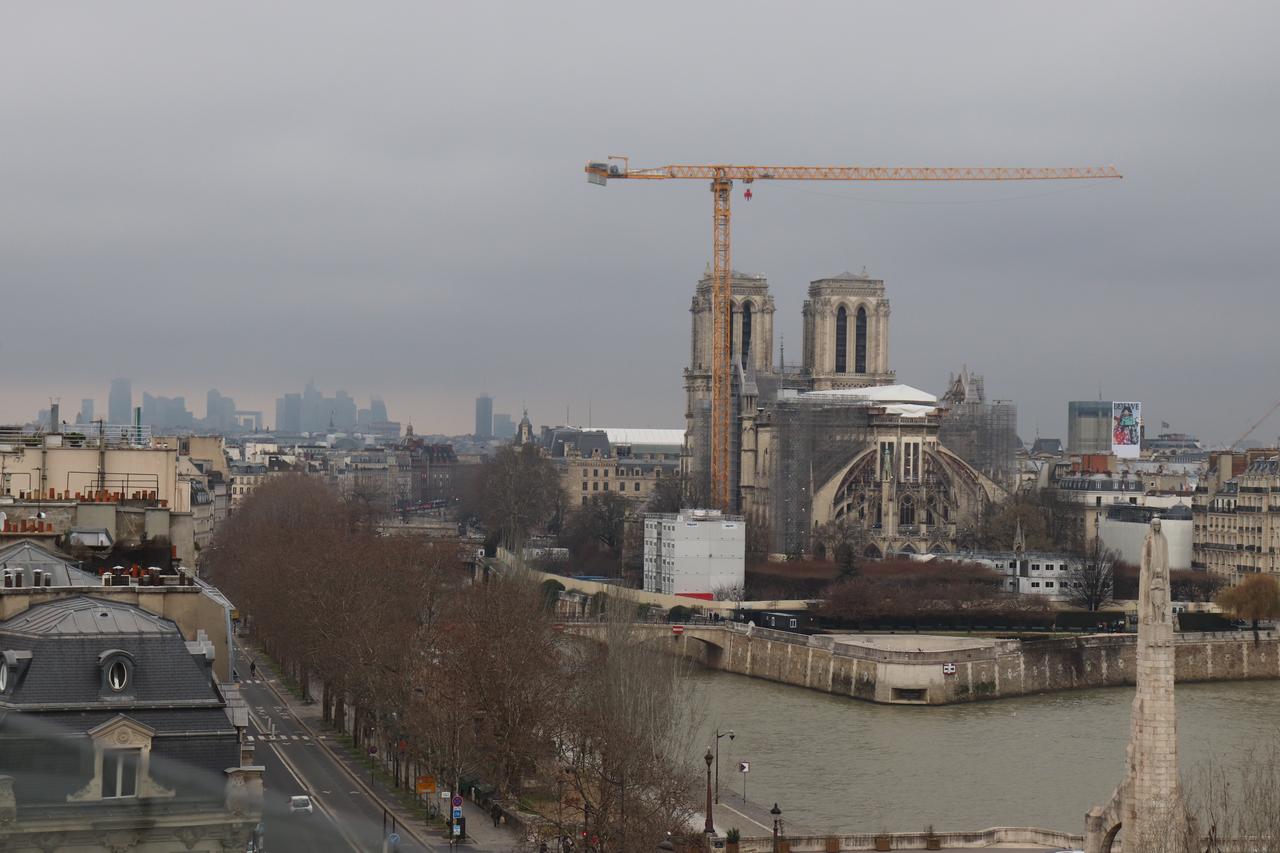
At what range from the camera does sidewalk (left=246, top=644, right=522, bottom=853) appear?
73.4 feet

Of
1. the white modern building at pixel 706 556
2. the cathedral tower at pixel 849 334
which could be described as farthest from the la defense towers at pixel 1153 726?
the cathedral tower at pixel 849 334

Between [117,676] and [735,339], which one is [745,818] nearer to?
[117,676]

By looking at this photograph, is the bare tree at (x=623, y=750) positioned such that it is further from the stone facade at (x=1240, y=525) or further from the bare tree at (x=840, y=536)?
the bare tree at (x=840, y=536)

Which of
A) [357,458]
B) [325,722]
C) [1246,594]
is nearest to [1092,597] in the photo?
[1246,594]

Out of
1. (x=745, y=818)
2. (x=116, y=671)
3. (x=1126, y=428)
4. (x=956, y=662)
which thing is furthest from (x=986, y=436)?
(x=116, y=671)

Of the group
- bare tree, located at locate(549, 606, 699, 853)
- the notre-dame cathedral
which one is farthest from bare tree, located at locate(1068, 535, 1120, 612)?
bare tree, located at locate(549, 606, 699, 853)

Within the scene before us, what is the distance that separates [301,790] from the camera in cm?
2427

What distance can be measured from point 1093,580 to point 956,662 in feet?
48.0

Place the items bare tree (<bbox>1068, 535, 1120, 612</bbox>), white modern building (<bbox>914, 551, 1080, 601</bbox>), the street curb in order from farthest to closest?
white modern building (<bbox>914, 551, 1080, 601</bbox>)
bare tree (<bbox>1068, 535, 1120, 612</bbox>)
the street curb

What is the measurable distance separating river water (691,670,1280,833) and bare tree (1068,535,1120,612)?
385 inches

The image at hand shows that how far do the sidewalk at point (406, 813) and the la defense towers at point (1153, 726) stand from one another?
20.6ft

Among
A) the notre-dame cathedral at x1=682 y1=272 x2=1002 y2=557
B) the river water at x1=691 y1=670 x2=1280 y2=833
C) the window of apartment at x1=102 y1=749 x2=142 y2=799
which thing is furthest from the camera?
the notre-dame cathedral at x1=682 y1=272 x2=1002 y2=557

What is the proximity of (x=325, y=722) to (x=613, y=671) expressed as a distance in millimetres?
6252

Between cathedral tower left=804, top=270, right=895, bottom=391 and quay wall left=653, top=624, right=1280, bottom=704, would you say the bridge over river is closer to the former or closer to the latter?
quay wall left=653, top=624, right=1280, bottom=704
